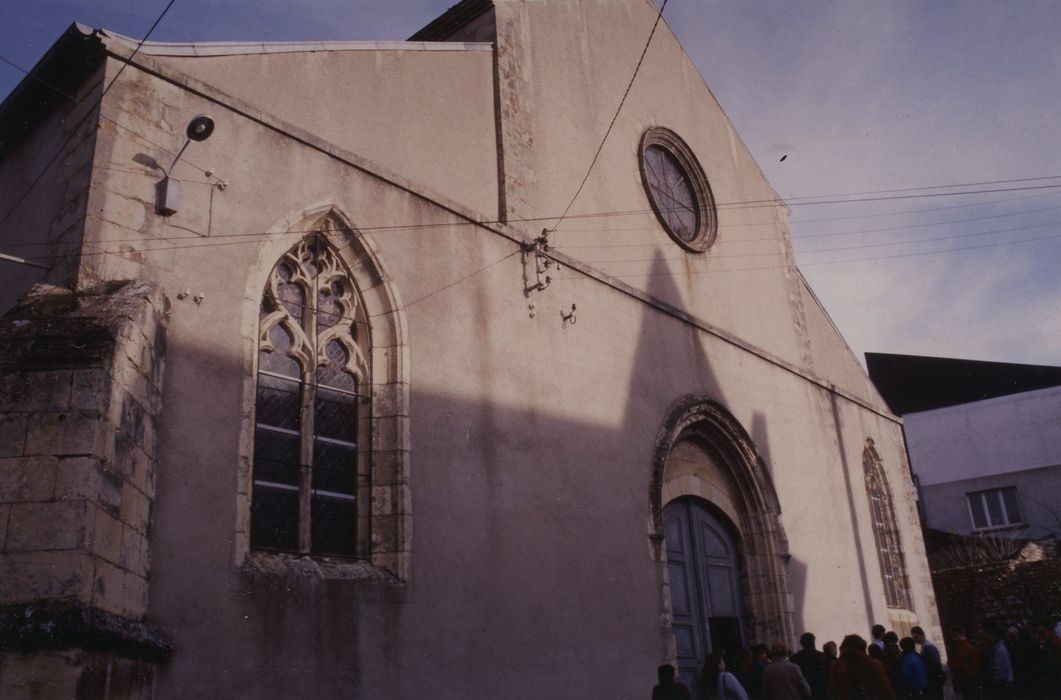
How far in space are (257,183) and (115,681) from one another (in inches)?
133

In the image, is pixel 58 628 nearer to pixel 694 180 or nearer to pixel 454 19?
pixel 454 19

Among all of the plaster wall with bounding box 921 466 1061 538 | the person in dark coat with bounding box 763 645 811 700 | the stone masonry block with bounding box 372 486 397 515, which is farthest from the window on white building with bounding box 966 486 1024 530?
the stone masonry block with bounding box 372 486 397 515

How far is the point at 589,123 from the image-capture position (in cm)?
1044

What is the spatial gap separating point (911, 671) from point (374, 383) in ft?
15.5

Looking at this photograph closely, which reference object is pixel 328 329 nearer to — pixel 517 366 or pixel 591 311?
pixel 517 366

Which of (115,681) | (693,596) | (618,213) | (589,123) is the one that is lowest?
(115,681)

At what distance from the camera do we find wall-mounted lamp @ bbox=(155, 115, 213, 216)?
6.08 metres

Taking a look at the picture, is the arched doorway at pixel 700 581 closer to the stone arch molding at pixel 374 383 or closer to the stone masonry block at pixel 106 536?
the stone arch molding at pixel 374 383

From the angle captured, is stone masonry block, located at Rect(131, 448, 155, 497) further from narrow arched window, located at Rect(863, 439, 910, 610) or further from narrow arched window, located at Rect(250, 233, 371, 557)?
narrow arched window, located at Rect(863, 439, 910, 610)

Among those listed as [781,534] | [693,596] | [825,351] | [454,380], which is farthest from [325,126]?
[825,351]

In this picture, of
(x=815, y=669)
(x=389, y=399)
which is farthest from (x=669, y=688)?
(x=389, y=399)

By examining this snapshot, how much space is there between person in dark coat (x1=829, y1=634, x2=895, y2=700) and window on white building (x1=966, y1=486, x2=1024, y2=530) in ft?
60.4

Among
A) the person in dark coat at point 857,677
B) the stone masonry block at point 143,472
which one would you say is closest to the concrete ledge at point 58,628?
the stone masonry block at point 143,472

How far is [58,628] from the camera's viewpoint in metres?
4.41
